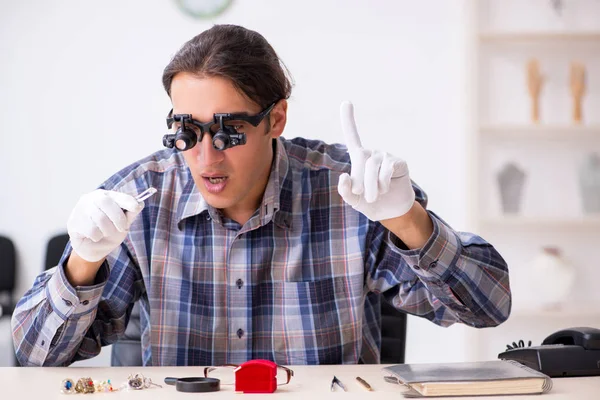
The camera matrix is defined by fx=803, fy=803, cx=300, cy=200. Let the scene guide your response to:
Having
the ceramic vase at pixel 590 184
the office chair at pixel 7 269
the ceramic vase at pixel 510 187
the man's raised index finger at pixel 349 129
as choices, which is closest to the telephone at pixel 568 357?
the man's raised index finger at pixel 349 129

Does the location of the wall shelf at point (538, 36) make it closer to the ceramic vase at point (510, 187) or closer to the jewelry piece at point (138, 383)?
the ceramic vase at point (510, 187)

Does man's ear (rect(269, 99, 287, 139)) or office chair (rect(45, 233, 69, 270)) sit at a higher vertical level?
man's ear (rect(269, 99, 287, 139))

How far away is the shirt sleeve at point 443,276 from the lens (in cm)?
153

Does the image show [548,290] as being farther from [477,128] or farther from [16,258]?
[16,258]

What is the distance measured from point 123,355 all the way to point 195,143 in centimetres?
62

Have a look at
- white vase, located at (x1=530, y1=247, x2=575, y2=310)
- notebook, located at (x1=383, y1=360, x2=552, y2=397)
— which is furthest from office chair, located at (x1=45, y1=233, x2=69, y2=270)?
white vase, located at (x1=530, y1=247, x2=575, y2=310)

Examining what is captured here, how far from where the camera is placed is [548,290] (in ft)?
11.4

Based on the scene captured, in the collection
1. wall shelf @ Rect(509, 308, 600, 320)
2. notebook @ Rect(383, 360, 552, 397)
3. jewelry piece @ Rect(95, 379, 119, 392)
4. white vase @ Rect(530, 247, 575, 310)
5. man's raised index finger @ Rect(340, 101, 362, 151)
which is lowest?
wall shelf @ Rect(509, 308, 600, 320)

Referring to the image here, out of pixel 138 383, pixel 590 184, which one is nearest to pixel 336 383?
pixel 138 383

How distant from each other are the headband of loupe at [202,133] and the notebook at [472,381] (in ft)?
1.78

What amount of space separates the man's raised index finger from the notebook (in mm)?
407

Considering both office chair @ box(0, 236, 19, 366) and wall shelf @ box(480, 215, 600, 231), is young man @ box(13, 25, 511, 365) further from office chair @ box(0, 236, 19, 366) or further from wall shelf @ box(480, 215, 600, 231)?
office chair @ box(0, 236, 19, 366)

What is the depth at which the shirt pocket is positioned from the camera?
171 centimetres

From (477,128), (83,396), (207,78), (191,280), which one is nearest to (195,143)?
(207,78)
